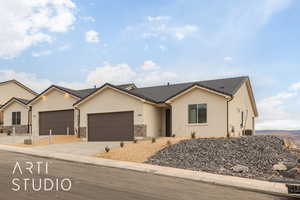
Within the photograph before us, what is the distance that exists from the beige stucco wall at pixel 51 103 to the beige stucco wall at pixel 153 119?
31.1 feet

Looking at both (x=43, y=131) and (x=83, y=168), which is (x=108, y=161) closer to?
(x=83, y=168)

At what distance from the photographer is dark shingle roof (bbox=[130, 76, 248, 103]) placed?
25.4 meters

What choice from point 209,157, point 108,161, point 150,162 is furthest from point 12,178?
point 209,157

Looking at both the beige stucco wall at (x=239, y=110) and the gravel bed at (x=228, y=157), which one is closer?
the gravel bed at (x=228, y=157)

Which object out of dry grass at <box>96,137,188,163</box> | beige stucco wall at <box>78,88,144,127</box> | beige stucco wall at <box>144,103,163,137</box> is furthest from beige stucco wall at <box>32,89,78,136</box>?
dry grass at <box>96,137,188,163</box>

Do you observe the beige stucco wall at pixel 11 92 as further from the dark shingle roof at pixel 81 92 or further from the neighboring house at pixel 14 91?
the dark shingle roof at pixel 81 92

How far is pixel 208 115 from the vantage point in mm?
24766

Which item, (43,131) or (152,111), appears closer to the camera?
(152,111)

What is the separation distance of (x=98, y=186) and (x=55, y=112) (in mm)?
25272

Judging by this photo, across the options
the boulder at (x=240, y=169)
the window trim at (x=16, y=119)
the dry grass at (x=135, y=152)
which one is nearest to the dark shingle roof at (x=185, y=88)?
the dry grass at (x=135, y=152)

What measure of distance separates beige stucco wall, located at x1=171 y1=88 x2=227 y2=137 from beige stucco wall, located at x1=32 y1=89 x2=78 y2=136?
474 inches

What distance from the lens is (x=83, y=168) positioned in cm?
1388

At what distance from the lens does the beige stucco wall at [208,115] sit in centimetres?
2420

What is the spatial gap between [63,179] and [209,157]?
8941 mm
